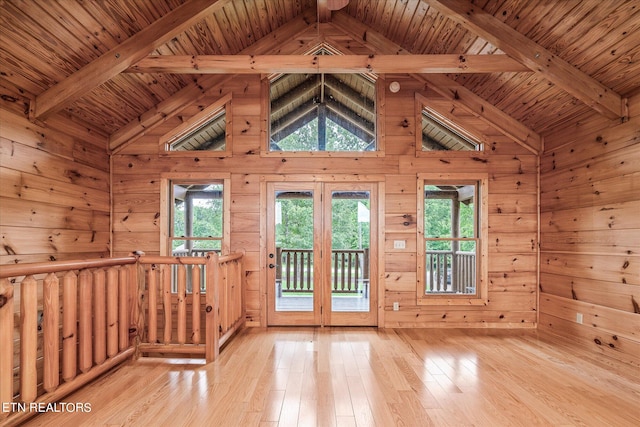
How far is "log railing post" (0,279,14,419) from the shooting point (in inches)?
69.0

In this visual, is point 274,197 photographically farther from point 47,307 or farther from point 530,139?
point 530,139

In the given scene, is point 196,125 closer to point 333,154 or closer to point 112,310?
point 333,154

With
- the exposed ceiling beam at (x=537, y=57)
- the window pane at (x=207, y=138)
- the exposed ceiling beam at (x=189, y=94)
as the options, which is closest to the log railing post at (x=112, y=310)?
the window pane at (x=207, y=138)

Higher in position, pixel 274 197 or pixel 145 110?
pixel 145 110

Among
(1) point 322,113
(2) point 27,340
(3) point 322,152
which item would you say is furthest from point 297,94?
(2) point 27,340

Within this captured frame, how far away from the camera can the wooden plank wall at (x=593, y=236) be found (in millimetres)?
2943

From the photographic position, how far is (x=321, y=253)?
13.6 feet

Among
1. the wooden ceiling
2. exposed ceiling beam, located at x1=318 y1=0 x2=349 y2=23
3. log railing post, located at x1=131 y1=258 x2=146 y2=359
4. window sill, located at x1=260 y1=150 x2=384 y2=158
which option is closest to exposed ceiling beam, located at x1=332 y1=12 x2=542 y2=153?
the wooden ceiling

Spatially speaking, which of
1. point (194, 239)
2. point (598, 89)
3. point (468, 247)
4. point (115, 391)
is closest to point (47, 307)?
point (115, 391)

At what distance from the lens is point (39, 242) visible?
3.06 metres

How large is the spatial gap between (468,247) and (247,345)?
3.06m

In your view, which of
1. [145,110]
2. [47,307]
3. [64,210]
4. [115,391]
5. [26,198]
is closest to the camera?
[47,307]

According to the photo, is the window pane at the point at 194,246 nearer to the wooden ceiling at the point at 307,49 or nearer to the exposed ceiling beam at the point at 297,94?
the wooden ceiling at the point at 307,49

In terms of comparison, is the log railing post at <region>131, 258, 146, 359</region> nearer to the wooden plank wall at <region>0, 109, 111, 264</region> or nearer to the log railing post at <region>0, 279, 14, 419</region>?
the wooden plank wall at <region>0, 109, 111, 264</region>
